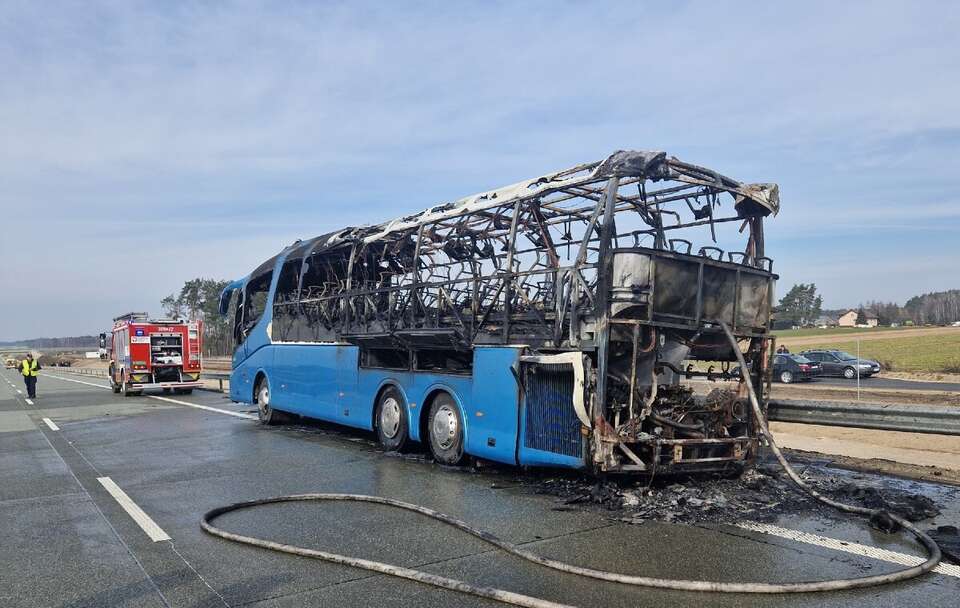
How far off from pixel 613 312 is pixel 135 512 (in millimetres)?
5159

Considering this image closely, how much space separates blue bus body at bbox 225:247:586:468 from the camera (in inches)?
322

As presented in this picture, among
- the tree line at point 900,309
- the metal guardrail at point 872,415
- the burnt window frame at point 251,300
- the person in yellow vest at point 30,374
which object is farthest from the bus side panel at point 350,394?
the tree line at point 900,309

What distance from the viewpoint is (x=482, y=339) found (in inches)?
360

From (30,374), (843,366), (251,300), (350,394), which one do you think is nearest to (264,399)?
(251,300)

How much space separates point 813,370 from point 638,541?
99.3ft

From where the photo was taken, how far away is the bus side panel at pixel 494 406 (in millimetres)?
8289

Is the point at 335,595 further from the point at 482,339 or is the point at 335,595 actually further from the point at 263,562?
the point at 482,339

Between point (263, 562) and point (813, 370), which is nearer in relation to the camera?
point (263, 562)

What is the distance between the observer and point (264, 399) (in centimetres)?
1523

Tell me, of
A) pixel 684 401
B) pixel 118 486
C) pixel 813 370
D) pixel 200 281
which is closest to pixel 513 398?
pixel 684 401

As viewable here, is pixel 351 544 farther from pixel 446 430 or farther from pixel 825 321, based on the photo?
pixel 825 321

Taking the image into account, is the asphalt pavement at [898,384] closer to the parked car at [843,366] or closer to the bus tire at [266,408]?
the parked car at [843,366]

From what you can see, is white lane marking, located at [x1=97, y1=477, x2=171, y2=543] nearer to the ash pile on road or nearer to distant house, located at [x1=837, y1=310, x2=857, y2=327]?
the ash pile on road

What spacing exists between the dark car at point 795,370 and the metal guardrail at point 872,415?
26540 mm
